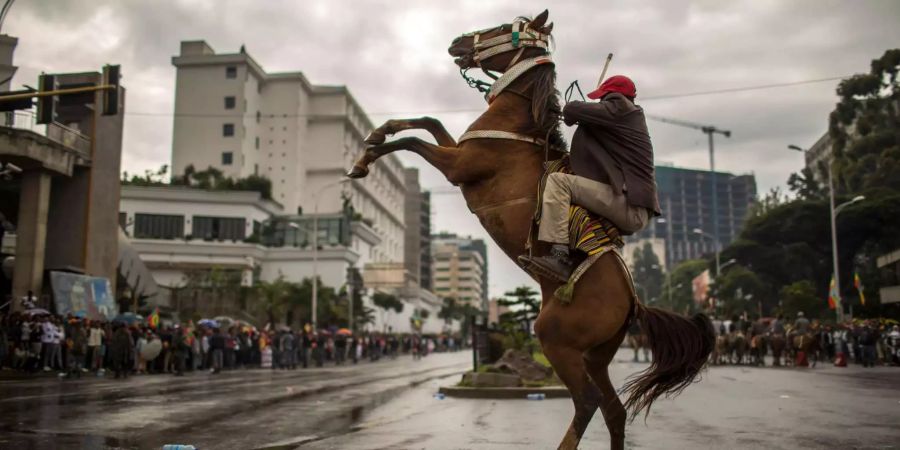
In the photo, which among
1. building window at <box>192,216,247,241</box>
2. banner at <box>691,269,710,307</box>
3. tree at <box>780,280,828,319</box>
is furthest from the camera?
banner at <box>691,269,710,307</box>

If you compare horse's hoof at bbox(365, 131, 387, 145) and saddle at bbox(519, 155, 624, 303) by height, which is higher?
horse's hoof at bbox(365, 131, 387, 145)

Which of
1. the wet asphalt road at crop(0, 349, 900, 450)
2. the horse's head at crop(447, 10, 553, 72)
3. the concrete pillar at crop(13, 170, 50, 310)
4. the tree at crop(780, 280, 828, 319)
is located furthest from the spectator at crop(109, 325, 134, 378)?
the tree at crop(780, 280, 828, 319)

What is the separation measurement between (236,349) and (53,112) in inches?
742

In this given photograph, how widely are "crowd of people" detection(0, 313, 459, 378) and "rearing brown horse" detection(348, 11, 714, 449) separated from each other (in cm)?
2172

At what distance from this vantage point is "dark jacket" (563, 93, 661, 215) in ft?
18.8

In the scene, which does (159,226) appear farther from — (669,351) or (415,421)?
(669,351)

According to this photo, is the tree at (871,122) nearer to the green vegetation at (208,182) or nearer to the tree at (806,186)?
the tree at (806,186)

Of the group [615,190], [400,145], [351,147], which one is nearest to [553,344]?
[615,190]

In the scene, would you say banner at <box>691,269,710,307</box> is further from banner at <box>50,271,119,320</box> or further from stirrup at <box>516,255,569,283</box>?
stirrup at <box>516,255,569,283</box>

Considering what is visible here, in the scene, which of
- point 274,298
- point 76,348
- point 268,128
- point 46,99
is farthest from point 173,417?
point 268,128

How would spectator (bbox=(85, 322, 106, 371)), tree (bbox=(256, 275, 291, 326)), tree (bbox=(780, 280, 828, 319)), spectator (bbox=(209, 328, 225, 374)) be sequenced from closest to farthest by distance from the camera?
spectator (bbox=(85, 322, 106, 371)), spectator (bbox=(209, 328, 225, 374)), tree (bbox=(780, 280, 828, 319)), tree (bbox=(256, 275, 291, 326))

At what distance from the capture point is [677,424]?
948 centimetres

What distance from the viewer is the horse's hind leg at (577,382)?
5.50 m

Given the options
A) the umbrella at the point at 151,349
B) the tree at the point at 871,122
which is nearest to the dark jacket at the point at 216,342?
the umbrella at the point at 151,349
